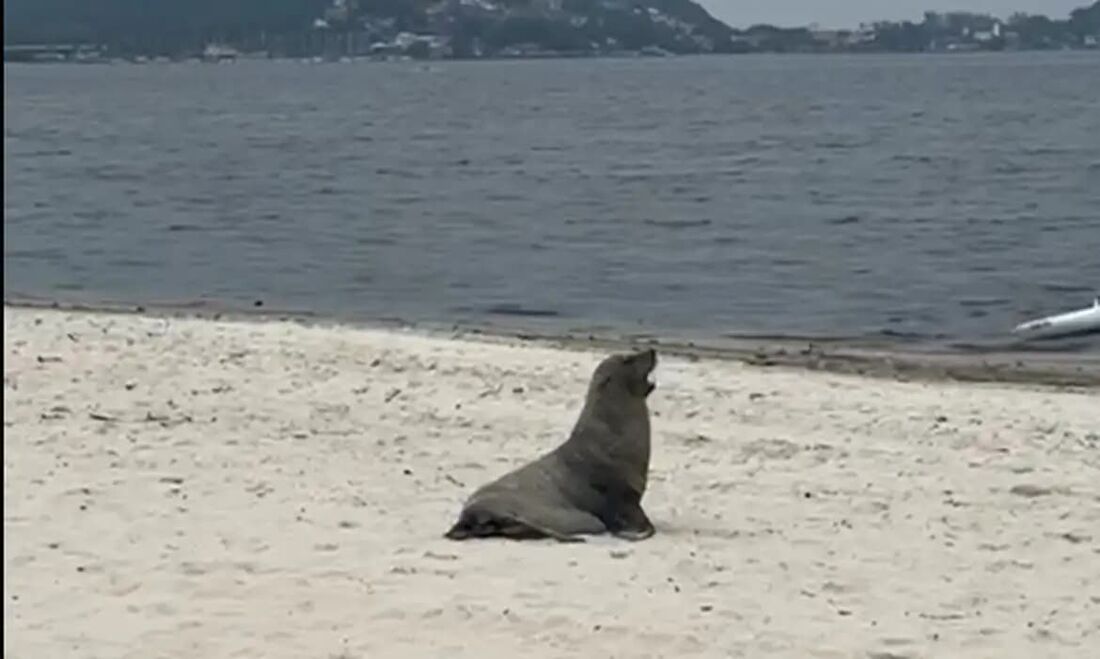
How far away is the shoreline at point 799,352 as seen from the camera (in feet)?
56.4

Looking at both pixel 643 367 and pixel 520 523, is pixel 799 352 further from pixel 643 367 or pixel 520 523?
pixel 520 523

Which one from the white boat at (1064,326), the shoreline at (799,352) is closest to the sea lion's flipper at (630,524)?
the shoreline at (799,352)

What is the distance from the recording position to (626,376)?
9805mm

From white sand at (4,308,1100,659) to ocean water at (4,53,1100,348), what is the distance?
7626mm

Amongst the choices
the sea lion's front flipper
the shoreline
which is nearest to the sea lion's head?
the sea lion's front flipper

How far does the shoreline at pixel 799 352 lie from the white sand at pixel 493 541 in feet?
6.00

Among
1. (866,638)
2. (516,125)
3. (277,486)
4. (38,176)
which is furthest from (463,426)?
(516,125)

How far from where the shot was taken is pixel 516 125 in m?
85.2

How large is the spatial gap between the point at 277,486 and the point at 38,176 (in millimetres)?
42473

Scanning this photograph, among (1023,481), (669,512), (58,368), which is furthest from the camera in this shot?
(58,368)

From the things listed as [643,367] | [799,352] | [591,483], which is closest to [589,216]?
[799,352]

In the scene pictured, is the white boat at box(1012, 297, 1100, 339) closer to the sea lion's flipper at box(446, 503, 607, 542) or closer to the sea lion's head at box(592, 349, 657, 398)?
the sea lion's head at box(592, 349, 657, 398)

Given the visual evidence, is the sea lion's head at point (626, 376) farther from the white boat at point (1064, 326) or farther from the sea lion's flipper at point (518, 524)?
the white boat at point (1064, 326)

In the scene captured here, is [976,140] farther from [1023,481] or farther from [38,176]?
[1023,481]
